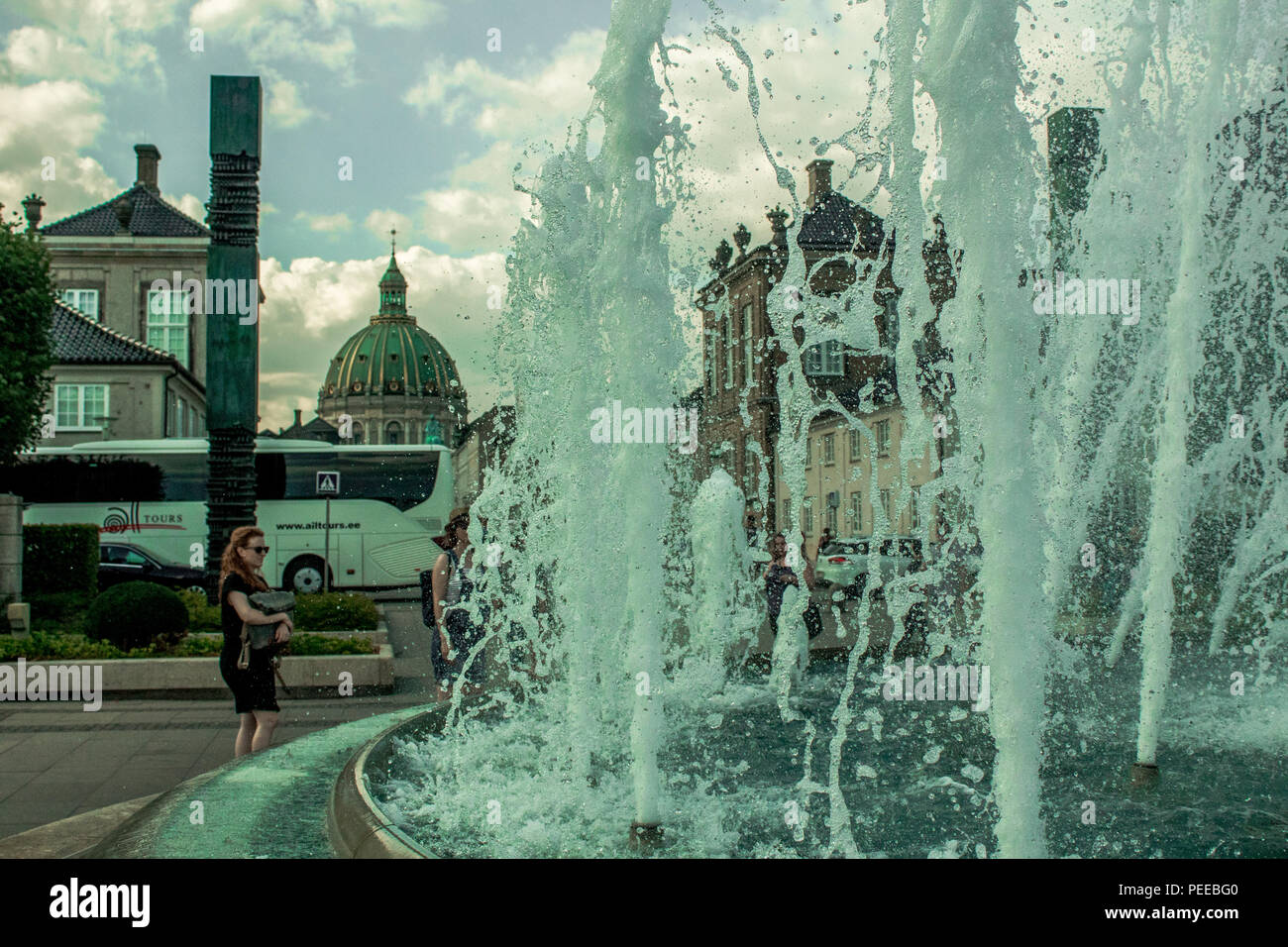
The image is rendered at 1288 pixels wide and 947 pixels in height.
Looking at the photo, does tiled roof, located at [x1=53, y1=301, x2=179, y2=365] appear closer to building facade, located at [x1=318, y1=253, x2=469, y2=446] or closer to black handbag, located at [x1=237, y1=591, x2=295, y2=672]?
black handbag, located at [x1=237, y1=591, x2=295, y2=672]

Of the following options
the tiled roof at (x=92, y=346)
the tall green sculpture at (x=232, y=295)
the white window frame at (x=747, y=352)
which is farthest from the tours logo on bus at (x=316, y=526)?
the tiled roof at (x=92, y=346)

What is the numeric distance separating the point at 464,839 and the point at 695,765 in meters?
1.61

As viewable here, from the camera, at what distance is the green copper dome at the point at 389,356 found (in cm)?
16588

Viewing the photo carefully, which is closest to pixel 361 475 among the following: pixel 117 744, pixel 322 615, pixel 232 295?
pixel 322 615

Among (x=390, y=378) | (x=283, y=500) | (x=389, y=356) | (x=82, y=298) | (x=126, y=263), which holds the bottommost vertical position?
(x=283, y=500)

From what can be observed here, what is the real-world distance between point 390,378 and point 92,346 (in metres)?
130

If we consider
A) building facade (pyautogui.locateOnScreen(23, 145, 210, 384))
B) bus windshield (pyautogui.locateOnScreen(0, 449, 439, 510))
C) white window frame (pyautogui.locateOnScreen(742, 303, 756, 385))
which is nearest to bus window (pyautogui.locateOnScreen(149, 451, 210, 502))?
bus windshield (pyautogui.locateOnScreen(0, 449, 439, 510))

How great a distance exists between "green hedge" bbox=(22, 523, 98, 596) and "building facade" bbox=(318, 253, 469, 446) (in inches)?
5569

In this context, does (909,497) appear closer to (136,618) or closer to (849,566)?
(136,618)

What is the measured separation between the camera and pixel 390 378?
167875mm

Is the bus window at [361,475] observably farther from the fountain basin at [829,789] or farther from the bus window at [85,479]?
the fountain basin at [829,789]

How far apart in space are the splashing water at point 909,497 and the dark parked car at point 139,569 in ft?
57.9
